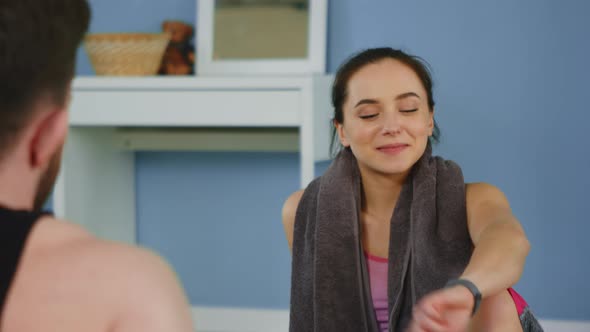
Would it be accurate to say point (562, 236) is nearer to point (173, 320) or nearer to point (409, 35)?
point (409, 35)

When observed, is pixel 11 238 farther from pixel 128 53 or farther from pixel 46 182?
pixel 128 53

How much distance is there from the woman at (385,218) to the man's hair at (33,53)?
3.37 feet

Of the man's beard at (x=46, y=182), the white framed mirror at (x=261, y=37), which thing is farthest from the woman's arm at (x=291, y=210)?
the man's beard at (x=46, y=182)

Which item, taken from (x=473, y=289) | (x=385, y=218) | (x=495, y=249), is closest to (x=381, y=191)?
(x=385, y=218)

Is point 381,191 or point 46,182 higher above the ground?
point 46,182

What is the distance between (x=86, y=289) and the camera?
1.74 ft

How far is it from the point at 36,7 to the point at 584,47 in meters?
2.02

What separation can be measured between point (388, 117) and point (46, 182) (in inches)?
41.4

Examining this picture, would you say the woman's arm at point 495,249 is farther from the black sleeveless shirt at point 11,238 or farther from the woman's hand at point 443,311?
the black sleeveless shirt at point 11,238

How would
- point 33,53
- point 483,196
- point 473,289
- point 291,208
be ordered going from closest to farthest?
1. point 33,53
2. point 473,289
3. point 483,196
4. point 291,208

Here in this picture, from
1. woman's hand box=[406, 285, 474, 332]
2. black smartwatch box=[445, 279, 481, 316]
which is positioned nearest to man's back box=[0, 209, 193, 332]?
woman's hand box=[406, 285, 474, 332]

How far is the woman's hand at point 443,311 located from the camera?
915 millimetres

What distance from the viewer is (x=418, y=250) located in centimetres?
156

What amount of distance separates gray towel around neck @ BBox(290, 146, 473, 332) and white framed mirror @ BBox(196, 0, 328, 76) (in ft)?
2.51
